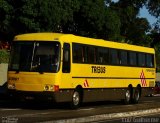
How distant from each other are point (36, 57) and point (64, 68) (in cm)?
122

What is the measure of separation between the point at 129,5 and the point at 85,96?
35.5m

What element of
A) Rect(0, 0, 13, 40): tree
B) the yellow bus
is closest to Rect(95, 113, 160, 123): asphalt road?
the yellow bus

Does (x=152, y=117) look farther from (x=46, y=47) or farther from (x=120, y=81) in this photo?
(x=120, y=81)

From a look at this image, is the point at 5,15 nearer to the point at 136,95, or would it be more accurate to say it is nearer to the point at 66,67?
the point at 136,95

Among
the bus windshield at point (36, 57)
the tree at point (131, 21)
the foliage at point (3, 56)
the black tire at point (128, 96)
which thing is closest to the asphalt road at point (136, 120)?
the bus windshield at point (36, 57)

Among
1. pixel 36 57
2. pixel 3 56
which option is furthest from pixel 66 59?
pixel 3 56

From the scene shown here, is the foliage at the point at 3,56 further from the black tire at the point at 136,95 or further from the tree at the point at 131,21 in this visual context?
the tree at the point at 131,21

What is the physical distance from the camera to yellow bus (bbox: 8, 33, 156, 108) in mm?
23047

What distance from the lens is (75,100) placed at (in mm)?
24547

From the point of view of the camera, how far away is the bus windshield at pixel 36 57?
23.1 m

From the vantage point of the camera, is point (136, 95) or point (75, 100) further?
point (136, 95)

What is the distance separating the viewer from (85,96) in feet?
83.2

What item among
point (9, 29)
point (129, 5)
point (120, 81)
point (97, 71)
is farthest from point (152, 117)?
point (129, 5)

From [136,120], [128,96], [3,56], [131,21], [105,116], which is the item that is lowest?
[136,120]
